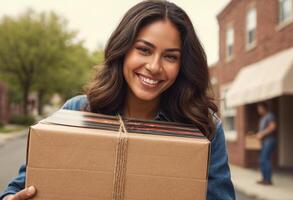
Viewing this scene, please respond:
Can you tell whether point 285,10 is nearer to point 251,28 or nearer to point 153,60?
point 251,28

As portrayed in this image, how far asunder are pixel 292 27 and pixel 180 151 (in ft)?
35.1

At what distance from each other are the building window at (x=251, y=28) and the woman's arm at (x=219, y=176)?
1295cm

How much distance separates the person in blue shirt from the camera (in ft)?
6.40

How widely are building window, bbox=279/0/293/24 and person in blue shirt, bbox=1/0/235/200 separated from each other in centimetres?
1037

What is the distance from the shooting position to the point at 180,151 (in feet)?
5.46

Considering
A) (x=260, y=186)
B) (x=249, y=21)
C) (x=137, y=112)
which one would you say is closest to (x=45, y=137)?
(x=137, y=112)

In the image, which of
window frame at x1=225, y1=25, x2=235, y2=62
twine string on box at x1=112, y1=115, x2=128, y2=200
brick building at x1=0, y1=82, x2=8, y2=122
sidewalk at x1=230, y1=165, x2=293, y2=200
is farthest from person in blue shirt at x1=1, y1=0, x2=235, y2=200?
brick building at x1=0, y1=82, x2=8, y2=122

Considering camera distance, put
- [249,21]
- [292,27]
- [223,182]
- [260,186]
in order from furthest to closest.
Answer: [249,21], [292,27], [260,186], [223,182]

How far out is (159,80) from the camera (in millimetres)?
1985

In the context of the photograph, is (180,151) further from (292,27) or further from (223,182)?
(292,27)

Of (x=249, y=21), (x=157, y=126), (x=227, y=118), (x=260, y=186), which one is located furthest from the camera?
(x=227, y=118)

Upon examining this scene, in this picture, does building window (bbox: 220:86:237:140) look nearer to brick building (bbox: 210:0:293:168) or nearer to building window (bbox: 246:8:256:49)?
brick building (bbox: 210:0:293:168)

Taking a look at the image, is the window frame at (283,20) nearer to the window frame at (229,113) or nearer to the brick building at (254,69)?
the brick building at (254,69)

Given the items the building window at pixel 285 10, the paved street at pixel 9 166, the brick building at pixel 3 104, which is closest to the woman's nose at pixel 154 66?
the paved street at pixel 9 166
